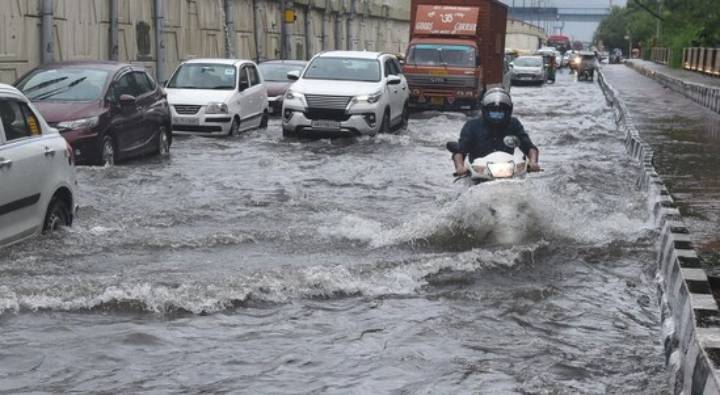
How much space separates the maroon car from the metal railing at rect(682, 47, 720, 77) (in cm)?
4062

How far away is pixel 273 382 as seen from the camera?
570 centimetres

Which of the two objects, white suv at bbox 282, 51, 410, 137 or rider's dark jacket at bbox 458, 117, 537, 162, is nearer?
rider's dark jacket at bbox 458, 117, 537, 162

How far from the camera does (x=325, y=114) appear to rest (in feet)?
65.7

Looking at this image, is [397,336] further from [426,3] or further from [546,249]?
[426,3]

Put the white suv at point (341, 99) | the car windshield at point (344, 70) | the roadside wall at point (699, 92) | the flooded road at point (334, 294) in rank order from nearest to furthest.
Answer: the flooded road at point (334, 294)
the white suv at point (341, 99)
the car windshield at point (344, 70)
the roadside wall at point (699, 92)

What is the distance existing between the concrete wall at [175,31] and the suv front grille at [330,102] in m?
6.24

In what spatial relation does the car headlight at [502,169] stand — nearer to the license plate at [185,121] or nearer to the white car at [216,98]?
the white car at [216,98]

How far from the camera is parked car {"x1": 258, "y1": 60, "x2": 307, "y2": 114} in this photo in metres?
26.1

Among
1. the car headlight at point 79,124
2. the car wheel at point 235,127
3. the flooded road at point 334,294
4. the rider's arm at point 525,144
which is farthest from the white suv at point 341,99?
the rider's arm at point 525,144

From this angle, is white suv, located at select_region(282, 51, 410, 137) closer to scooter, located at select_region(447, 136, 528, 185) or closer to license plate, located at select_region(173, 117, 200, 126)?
license plate, located at select_region(173, 117, 200, 126)

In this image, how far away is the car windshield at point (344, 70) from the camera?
21.1m

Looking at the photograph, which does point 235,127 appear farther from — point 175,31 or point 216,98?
point 175,31

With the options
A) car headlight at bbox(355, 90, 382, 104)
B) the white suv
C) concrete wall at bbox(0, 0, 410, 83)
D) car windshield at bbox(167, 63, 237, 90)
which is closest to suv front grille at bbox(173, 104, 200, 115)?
car windshield at bbox(167, 63, 237, 90)

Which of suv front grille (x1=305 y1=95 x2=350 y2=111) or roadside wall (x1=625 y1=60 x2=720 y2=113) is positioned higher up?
suv front grille (x1=305 y1=95 x2=350 y2=111)
